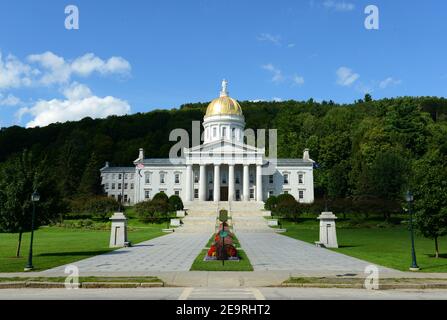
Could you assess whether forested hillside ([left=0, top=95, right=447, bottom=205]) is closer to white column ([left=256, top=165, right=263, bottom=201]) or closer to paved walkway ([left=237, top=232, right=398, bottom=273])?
white column ([left=256, top=165, right=263, bottom=201])

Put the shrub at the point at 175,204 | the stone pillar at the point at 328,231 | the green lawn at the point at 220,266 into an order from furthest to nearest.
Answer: the shrub at the point at 175,204 < the stone pillar at the point at 328,231 < the green lawn at the point at 220,266

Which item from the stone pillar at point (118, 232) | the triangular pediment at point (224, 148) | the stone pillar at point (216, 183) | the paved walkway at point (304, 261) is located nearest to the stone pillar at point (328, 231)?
the paved walkway at point (304, 261)

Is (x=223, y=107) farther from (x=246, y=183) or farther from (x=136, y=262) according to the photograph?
(x=136, y=262)

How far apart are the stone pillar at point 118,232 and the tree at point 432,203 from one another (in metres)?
18.8

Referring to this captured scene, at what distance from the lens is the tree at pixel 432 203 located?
73.8ft

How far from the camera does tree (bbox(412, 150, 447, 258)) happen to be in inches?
886

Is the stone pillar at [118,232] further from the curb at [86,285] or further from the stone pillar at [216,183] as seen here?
the stone pillar at [216,183]

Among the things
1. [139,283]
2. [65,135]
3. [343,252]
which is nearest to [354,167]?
[343,252]

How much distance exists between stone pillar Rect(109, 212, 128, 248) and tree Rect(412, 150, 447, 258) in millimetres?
18839

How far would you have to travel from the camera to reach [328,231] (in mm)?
29234

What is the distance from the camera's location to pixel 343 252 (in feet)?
83.1

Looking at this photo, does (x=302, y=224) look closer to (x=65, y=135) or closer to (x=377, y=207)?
(x=377, y=207)

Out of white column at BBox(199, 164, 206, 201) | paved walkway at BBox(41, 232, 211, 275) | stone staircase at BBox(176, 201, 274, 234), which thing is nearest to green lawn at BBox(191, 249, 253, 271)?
paved walkway at BBox(41, 232, 211, 275)

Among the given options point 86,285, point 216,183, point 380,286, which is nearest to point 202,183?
point 216,183
